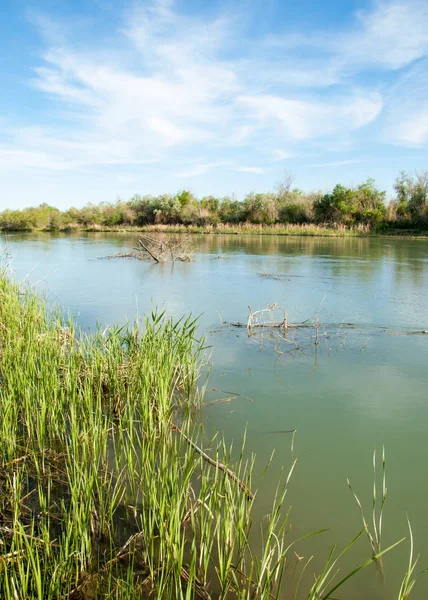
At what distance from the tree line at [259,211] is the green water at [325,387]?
973 inches

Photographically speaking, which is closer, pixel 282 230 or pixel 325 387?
pixel 325 387

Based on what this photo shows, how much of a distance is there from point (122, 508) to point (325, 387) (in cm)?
236

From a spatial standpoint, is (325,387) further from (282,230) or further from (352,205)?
(352,205)

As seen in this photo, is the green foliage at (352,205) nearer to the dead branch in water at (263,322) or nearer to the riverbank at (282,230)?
the riverbank at (282,230)

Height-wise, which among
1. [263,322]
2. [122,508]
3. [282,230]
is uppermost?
[282,230]

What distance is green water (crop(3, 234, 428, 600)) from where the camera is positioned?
7.61 feet

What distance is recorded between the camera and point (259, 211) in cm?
3856

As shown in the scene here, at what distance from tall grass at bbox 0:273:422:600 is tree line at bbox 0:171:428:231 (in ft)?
102

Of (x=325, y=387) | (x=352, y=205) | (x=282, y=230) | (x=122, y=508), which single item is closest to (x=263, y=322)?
(x=325, y=387)

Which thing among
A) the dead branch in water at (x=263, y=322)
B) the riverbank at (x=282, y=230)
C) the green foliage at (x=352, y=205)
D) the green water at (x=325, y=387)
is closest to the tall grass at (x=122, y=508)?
the green water at (x=325, y=387)

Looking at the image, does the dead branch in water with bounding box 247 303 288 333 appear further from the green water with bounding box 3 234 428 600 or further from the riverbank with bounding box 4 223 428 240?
the riverbank with bounding box 4 223 428 240

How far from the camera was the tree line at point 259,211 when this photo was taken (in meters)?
33.3

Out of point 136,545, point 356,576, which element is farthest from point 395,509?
point 136,545

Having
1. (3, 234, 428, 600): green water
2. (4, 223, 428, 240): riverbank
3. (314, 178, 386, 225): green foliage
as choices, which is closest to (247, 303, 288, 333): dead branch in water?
(3, 234, 428, 600): green water
